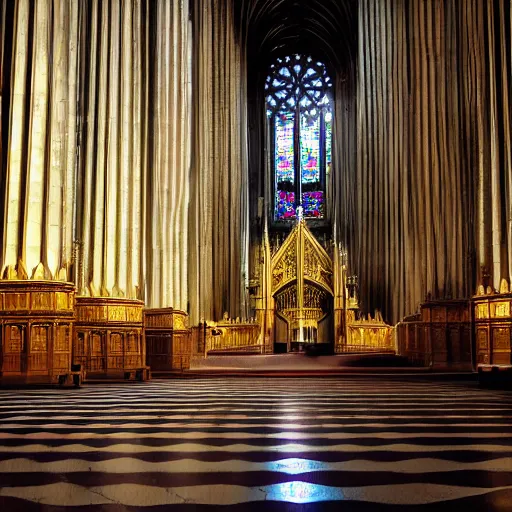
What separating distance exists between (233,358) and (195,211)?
5.65 m

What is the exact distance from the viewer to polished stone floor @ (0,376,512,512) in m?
2.37

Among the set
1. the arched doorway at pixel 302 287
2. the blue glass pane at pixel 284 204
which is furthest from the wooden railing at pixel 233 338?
the blue glass pane at pixel 284 204

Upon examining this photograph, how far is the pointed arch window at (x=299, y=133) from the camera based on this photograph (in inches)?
1375

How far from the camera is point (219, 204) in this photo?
2481cm

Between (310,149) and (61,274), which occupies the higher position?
(310,149)

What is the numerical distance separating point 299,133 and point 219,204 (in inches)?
479

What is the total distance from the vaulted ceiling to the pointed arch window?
0.79m

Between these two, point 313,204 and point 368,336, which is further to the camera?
point 313,204

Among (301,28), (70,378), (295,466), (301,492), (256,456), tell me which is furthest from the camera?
(301,28)

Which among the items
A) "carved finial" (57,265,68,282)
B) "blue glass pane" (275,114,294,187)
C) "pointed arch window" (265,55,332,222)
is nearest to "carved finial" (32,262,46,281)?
"carved finial" (57,265,68,282)

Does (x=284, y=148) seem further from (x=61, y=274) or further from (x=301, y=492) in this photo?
(x=301, y=492)

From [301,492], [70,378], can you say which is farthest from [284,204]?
[301,492]

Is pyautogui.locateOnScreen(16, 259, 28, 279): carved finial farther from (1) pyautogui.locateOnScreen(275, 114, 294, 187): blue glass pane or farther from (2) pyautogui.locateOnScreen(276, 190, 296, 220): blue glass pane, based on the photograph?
(1) pyautogui.locateOnScreen(275, 114, 294, 187): blue glass pane

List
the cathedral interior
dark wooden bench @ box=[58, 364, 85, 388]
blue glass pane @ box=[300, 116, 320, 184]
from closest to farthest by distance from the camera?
dark wooden bench @ box=[58, 364, 85, 388] → the cathedral interior → blue glass pane @ box=[300, 116, 320, 184]
